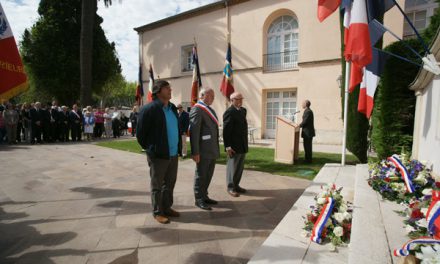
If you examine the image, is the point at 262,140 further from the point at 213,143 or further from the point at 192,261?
the point at 192,261

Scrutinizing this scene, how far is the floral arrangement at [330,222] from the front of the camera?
8.84 ft

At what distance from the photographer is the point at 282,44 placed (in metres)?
14.5

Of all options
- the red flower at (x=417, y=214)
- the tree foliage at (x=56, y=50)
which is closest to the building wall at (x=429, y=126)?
the red flower at (x=417, y=214)

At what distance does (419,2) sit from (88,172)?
14900 mm

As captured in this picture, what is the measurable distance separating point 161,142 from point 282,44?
42.8 feet

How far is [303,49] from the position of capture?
521 inches

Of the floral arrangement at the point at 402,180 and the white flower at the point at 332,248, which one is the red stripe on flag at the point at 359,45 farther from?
the white flower at the point at 332,248

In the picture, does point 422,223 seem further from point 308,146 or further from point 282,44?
point 282,44

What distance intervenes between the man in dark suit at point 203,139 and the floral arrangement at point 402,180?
8.00ft

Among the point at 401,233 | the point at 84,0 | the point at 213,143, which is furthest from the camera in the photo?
the point at 84,0

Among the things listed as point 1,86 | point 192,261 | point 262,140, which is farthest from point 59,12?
point 192,261

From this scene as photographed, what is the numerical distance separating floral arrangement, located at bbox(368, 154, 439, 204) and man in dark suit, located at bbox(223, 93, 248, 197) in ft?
7.21

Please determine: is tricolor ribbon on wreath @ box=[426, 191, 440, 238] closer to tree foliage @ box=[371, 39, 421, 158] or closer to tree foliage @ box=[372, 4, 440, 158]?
tree foliage @ box=[371, 39, 421, 158]

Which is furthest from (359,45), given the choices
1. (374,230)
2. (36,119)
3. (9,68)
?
(36,119)
